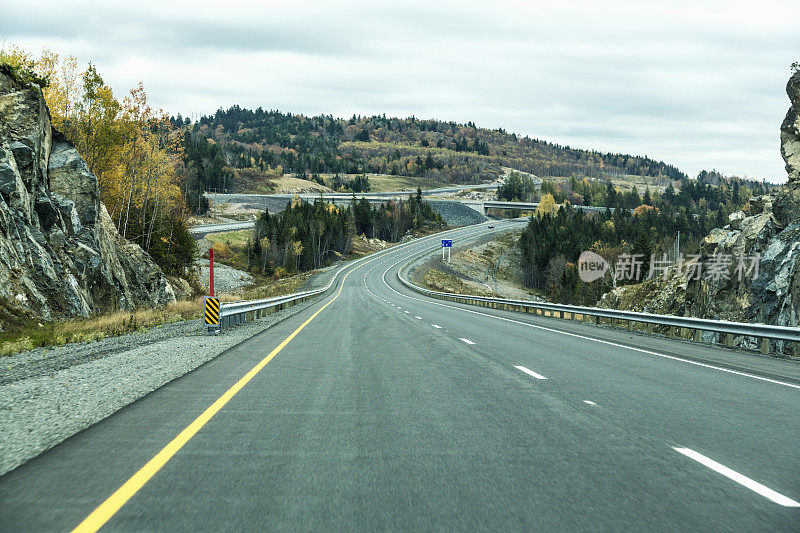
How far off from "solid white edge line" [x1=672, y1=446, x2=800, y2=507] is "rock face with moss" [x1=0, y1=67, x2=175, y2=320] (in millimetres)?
17648

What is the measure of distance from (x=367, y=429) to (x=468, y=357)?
646 centimetres

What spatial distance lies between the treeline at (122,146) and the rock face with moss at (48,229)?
12784 millimetres

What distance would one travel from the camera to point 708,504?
423 centimetres

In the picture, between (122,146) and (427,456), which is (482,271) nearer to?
(122,146)

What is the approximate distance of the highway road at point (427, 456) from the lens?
3.95 meters

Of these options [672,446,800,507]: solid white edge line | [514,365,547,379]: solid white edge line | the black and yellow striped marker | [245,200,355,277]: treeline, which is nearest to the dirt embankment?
[245,200,355,277]: treeline

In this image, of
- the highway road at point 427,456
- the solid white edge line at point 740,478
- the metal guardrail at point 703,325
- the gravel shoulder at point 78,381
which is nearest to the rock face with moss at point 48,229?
the gravel shoulder at point 78,381

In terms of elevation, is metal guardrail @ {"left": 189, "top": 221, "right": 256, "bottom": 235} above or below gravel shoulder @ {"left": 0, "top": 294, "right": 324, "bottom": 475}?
above

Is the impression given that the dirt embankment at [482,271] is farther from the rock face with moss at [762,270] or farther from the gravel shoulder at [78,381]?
the gravel shoulder at [78,381]

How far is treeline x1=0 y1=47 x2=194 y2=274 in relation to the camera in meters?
43.0

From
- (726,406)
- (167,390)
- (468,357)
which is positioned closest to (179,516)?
(167,390)

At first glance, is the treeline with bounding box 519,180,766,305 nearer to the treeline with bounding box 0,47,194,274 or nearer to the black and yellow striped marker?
the treeline with bounding box 0,47,194,274

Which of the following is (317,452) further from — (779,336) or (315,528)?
(779,336)

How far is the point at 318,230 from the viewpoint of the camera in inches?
5300
